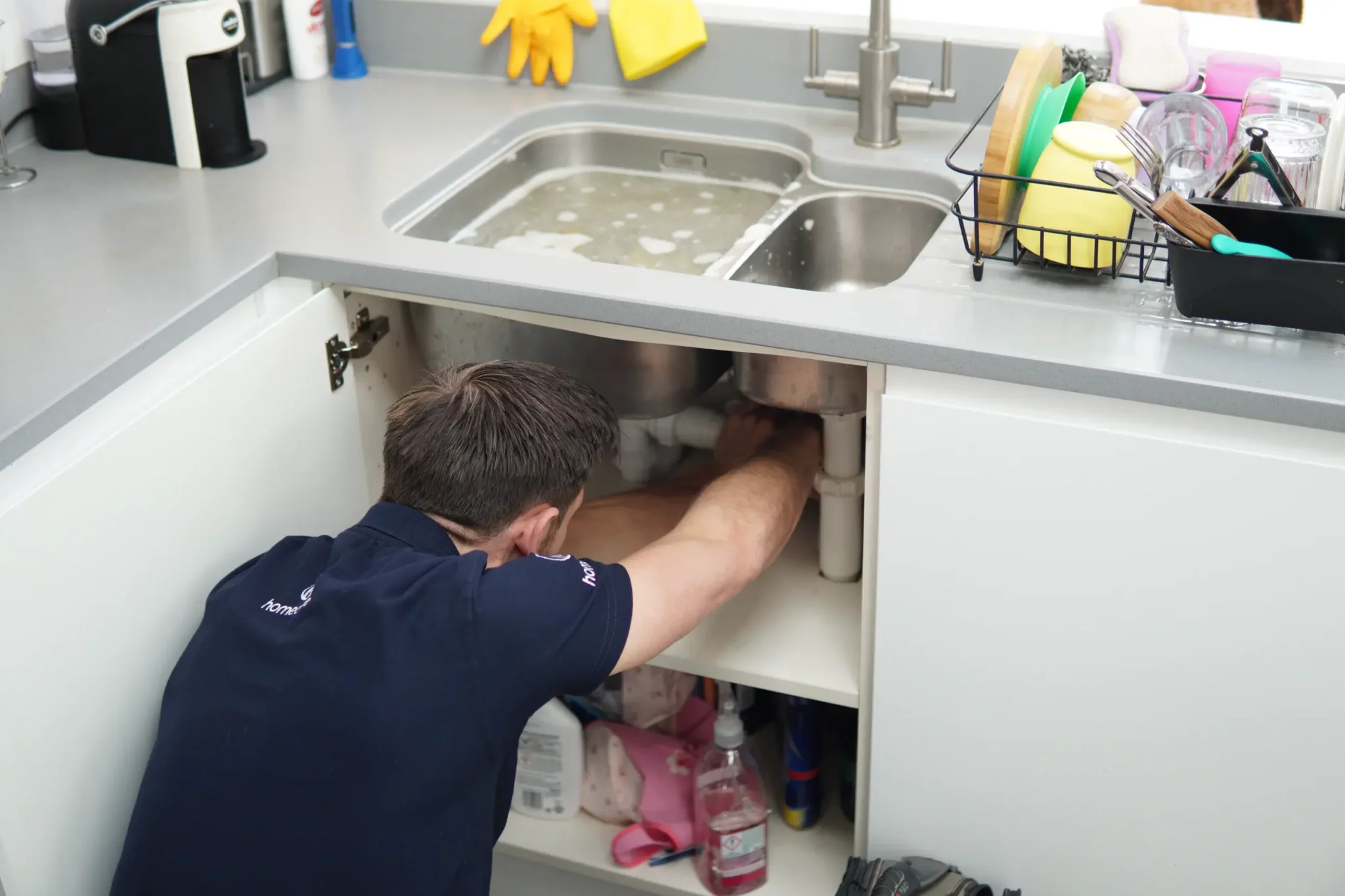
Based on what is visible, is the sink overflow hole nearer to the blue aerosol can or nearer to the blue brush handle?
the blue brush handle

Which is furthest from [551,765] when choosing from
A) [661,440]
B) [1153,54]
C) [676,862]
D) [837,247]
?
[1153,54]

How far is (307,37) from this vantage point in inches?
79.5

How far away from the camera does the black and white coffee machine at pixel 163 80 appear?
1.66m

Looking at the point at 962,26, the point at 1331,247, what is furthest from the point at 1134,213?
the point at 962,26

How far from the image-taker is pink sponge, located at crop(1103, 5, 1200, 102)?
1638 mm

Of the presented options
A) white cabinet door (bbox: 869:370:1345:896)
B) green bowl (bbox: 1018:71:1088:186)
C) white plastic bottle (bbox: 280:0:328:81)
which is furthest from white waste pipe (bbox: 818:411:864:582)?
white plastic bottle (bbox: 280:0:328:81)

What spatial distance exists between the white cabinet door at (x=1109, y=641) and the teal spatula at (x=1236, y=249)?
0.15 m

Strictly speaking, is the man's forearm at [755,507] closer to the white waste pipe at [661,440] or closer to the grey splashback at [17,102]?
the white waste pipe at [661,440]

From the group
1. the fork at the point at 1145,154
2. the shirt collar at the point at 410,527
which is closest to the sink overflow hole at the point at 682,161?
the fork at the point at 1145,154

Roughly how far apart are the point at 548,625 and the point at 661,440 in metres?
0.67

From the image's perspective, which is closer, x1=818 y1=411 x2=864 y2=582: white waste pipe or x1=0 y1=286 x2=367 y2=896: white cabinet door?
x1=0 y1=286 x2=367 y2=896: white cabinet door

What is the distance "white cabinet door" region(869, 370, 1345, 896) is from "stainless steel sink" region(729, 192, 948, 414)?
0.27m

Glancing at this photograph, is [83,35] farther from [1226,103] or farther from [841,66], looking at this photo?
[1226,103]

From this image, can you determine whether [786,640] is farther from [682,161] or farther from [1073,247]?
[682,161]
